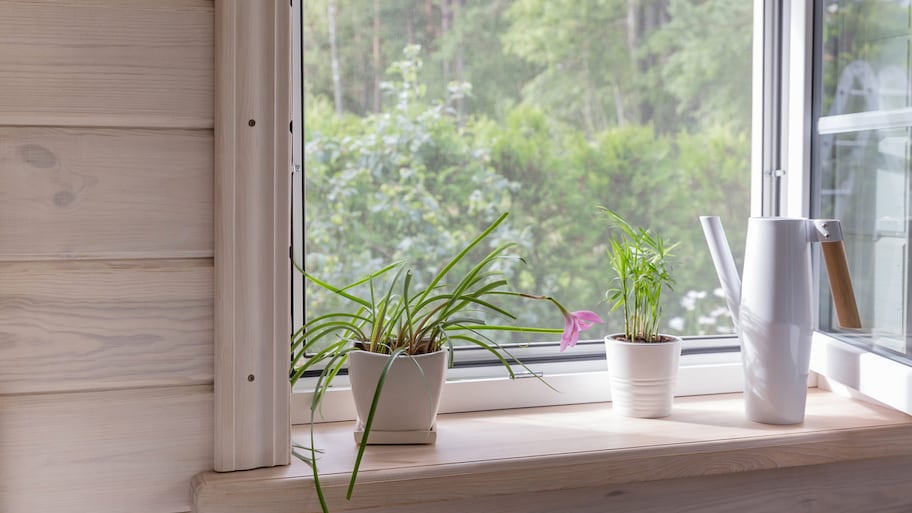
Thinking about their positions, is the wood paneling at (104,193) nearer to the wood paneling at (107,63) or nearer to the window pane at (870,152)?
the wood paneling at (107,63)

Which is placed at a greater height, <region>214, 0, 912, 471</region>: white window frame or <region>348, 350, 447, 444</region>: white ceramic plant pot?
<region>214, 0, 912, 471</region>: white window frame

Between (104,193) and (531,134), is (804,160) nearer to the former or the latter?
(104,193)

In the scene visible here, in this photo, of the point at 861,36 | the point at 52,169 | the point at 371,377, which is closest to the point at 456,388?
the point at 371,377

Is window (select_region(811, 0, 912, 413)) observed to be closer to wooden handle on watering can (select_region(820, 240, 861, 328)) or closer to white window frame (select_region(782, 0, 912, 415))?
white window frame (select_region(782, 0, 912, 415))

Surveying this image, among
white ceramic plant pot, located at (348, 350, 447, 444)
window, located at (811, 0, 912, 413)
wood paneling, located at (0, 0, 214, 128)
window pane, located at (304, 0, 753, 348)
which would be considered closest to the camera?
wood paneling, located at (0, 0, 214, 128)

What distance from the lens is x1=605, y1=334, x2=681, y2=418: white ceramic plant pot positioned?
3.69 ft

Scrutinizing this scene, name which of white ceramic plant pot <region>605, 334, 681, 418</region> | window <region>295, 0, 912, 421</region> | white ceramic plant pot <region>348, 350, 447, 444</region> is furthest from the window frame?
window <region>295, 0, 912, 421</region>

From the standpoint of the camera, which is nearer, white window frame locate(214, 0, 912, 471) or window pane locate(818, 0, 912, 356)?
white window frame locate(214, 0, 912, 471)

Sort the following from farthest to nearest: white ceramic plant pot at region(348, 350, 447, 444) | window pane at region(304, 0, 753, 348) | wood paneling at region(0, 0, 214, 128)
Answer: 1. window pane at region(304, 0, 753, 348)
2. white ceramic plant pot at region(348, 350, 447, 444)
3. wood paneling at region(0, 0, 214, 128)

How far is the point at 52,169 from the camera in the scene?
85 centimetres

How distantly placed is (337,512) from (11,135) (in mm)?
549

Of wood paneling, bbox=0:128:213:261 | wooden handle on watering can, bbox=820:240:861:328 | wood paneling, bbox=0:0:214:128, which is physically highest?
wood paneling, bbox=0:0:214:128

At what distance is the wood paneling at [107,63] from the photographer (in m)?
0.83

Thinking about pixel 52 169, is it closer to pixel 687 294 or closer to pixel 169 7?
pixel 169 7
